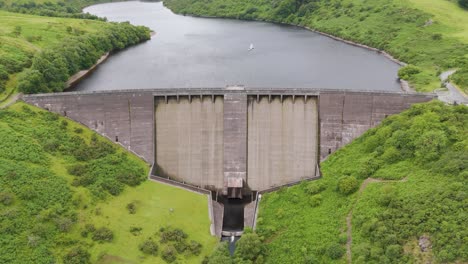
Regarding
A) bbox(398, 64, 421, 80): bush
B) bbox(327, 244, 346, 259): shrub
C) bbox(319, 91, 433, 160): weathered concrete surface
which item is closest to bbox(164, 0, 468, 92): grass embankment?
bbox(398, 64, 421, 80): bush

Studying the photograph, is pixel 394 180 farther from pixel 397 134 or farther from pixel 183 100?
pixel 183 100

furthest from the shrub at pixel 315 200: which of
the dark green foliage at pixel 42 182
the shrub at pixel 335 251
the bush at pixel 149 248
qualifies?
the dark green foliage at pixel 42 182

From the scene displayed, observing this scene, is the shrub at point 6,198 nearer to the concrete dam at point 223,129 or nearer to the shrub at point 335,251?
the concrete dam at point 223,129

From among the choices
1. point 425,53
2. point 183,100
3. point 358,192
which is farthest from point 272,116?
point 425,53

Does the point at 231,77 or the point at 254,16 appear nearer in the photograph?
the point at 231,77

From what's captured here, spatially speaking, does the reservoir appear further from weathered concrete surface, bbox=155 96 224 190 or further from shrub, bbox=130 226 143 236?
shrub, bbox=130 226 143 236

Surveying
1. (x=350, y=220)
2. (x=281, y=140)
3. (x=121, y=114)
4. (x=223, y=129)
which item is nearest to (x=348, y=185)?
(x=350, y=220)
